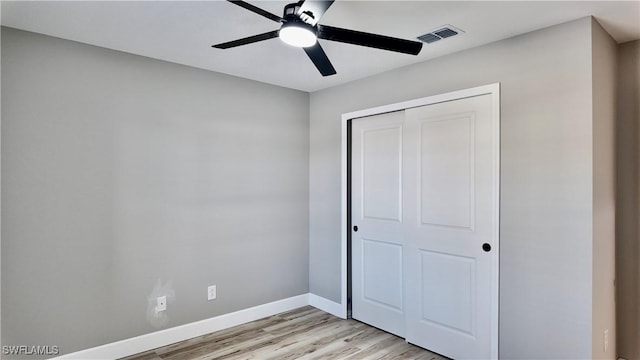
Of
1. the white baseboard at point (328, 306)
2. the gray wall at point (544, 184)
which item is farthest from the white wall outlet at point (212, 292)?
the gray wall at point (544, 184)

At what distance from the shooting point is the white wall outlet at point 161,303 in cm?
306

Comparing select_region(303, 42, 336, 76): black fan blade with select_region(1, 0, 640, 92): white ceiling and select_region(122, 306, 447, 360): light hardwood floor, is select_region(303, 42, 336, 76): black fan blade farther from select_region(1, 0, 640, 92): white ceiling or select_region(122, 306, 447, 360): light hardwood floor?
select_region(122, 306, 447, 360): light hardwood floor

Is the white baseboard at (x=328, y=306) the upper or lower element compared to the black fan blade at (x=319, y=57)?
lower

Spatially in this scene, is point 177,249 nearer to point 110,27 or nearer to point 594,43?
point 110,27

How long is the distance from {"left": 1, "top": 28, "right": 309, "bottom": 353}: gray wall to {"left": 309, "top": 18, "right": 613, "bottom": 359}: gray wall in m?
2.15

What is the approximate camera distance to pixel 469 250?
2.76 m

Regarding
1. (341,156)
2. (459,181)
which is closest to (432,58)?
(459,181)

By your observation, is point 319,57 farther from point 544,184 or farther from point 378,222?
point 378,222

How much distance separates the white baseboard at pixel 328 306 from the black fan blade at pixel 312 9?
2937 millimetres

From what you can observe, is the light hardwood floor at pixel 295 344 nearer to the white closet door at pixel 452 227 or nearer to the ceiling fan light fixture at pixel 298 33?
the white closet door at pixel 452 227

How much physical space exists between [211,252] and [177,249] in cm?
32

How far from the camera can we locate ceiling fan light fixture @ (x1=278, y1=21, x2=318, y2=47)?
1.68 m

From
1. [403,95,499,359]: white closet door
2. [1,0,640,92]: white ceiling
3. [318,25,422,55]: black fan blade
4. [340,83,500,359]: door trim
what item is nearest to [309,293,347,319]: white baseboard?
[340,83,500,359]: door trim

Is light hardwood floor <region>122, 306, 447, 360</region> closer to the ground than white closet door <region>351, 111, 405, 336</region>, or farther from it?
closer to the ground
